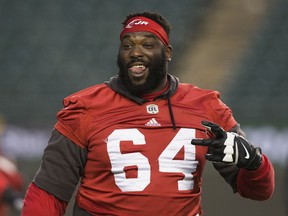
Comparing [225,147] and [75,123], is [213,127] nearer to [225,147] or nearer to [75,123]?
[225,147]

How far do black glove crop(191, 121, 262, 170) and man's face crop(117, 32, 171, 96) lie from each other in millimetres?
381

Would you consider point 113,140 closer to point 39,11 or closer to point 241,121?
point 241,121

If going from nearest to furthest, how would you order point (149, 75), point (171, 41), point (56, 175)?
1. point (56, 175)
2. point (149, 75)
3. point (171, 41)

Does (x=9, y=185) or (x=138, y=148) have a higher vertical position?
(x=138, y=148)

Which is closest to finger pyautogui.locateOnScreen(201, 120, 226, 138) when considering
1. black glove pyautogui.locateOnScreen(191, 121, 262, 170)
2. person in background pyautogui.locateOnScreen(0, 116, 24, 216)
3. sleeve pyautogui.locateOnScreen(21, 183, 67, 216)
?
black glove pyautogui.locateOnScreen(191, 121, 262, 170)

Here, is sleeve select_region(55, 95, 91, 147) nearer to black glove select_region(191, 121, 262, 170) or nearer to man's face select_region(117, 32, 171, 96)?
man's face select_region(117, 32, 171, 96)

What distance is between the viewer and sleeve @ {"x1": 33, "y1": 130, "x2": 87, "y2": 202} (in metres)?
3.61

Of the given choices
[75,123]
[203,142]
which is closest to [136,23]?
[75,123]

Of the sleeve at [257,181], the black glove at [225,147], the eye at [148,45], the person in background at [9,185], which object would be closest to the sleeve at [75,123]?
the eye at [148,45]

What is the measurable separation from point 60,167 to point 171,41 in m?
7.05

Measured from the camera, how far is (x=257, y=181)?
3.74 meters

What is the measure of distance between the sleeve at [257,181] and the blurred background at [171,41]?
4966mm

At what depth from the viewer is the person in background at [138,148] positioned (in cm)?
359

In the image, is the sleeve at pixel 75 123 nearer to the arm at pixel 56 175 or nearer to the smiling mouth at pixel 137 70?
the arm at pixel 56 175
